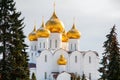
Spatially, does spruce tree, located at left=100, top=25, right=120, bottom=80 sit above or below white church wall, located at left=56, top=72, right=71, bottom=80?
below

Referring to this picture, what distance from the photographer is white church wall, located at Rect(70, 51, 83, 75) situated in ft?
247

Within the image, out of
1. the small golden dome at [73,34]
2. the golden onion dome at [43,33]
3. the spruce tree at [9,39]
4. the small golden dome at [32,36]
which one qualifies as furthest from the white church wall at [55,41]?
the spruce tree at [9,39]

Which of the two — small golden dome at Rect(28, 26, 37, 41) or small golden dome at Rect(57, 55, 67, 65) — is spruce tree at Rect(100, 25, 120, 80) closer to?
small golden dome at Rect(57, 55, 67, 65)

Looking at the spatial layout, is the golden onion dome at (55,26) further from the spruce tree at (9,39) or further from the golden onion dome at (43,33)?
the spruce tree at (9,39)

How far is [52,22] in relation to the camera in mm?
76438

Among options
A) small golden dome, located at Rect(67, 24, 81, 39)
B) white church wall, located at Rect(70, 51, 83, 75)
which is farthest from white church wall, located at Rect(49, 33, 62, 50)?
white church wall, located at Rect(70, 51, 83, 75)

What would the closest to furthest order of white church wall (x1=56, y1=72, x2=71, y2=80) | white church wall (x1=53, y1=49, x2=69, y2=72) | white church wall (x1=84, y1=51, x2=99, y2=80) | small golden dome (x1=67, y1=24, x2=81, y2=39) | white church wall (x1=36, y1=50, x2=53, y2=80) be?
white church wall (x1=56, y1=72, x2=71, y2=80), white church wall (x1=36, y1=50, x2=53, y2=80), white church wall (x1=53, y1=49, x2=69, y2=72), white church wall (x1=84, y1=51, x2=99, y2=80), small golden dome (x1=67, y1=24, x2=81, y2=39)

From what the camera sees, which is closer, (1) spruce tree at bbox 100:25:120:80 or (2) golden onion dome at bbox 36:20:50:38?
(1) spruce tree at bbox 100:25:120:80

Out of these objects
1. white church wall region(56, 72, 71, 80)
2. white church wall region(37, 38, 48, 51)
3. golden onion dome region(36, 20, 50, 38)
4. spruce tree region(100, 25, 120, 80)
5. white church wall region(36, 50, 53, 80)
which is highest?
golden onion dome region(36, 20, 50, 38)

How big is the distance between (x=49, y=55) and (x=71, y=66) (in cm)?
416

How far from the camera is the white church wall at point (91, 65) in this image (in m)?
75.2

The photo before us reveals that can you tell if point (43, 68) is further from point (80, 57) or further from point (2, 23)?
point (2, 23)

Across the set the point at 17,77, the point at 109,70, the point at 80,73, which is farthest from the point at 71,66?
the point at 17,77

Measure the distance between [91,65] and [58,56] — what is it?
582 cm
